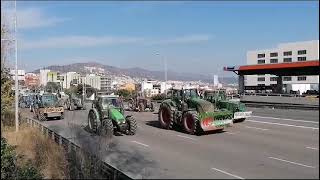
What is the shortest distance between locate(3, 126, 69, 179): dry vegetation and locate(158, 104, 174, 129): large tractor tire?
680cm

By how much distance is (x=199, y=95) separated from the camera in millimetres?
27391

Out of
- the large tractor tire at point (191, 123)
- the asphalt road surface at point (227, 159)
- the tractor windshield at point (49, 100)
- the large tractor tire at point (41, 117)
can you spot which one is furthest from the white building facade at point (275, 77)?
the asphalt road surface at point (227, 159)

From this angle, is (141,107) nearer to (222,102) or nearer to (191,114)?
(222,102)

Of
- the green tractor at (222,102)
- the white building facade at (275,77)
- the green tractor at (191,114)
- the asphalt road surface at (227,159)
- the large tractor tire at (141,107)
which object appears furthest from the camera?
the white building facade at (275,77)

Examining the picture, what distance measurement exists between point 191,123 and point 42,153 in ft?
28.7

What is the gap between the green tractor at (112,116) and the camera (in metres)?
23.5

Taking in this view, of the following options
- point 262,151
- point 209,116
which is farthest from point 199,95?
point 262,151

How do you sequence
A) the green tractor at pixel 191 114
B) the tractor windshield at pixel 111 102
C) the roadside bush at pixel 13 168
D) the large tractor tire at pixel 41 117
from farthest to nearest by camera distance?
1. the large tractor tire at pixel 41 117
2. the tractor windshield at pixel 111 102
3. the green tractor at pixel 191 114
4. the roadside bush at pixel 13 168

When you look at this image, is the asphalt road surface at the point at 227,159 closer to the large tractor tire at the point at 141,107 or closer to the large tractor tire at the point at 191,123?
the large tractor tire at the point at 191,123

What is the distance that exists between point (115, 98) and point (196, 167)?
19.4 m

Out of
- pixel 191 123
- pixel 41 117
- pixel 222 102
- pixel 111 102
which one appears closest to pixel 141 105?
pixel 41 117

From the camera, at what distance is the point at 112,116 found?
23797 mm

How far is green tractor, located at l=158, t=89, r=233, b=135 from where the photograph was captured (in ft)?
75.8

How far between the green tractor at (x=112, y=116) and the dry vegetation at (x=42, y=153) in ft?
9.32
